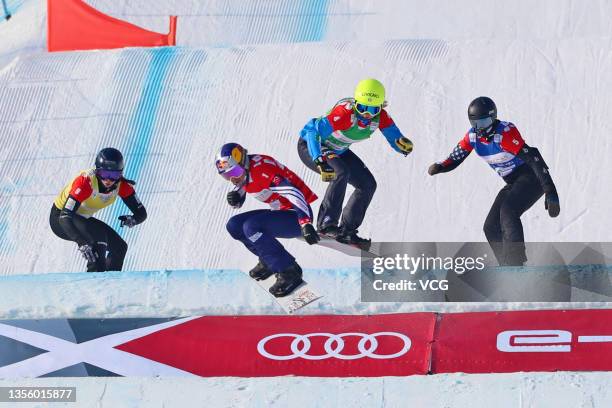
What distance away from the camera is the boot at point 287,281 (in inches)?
265

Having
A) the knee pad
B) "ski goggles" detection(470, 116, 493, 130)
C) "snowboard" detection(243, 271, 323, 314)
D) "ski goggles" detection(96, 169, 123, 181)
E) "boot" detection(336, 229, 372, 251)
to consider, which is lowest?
"snowboard" detection(243, 271, 323, 314)

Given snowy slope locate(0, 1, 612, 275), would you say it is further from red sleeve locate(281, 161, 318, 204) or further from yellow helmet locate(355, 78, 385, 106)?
yellow helmet locate(355, 78, 385, 106)

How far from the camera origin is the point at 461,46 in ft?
34.5

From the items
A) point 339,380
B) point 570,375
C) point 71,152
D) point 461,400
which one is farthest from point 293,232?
point 71,152

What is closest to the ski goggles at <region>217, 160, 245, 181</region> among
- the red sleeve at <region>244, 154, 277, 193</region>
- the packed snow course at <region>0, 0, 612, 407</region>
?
the red sleeve at <region>244, 154, 277, 193</region>

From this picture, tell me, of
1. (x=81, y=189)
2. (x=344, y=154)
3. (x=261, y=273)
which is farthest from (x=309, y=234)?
(x=81, y=189)

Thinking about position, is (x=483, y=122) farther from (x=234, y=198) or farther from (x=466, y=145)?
(x=234, y=198)

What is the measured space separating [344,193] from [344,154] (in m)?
0.36

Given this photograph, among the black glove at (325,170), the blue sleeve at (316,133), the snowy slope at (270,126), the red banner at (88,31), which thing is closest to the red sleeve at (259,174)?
the black glove at (325,170)

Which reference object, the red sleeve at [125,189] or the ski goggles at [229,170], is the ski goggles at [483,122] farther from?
the red sleeve at [125,189]

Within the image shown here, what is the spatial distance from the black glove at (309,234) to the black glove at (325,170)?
0.51 metres

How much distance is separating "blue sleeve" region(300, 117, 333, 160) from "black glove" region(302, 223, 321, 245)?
2.47ft

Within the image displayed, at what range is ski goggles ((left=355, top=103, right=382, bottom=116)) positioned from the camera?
23.7 ft

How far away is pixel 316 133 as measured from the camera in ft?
24.1
